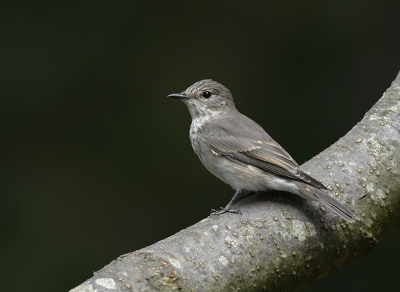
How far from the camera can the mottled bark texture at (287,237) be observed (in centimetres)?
185

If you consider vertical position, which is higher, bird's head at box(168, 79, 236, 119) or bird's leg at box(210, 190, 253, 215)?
bird's head at box(168, 79, 236, 119)

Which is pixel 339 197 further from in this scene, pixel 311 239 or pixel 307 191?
pixel 311 239

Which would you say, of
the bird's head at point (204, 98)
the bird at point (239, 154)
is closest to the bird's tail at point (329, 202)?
the bird at point (239, 154)

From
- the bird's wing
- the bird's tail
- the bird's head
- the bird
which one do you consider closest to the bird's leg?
the bird

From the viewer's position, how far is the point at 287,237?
2.18 metres

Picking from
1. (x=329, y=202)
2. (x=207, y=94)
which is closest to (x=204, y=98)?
(x=207, y=94)

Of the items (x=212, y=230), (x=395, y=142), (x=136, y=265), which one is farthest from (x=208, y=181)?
(x=136, y=265)

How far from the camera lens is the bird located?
96.0 inches

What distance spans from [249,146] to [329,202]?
797 mm

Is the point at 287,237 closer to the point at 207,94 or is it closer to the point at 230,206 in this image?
the point at 230,206

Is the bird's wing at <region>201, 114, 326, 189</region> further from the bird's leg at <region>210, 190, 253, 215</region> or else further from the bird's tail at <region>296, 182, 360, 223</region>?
the bird's leg at <region>210, 190, 253, 215</region>

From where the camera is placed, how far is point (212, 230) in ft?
6.99

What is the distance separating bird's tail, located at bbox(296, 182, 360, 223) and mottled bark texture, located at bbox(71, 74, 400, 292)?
0.08m

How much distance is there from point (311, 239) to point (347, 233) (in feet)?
0.85
